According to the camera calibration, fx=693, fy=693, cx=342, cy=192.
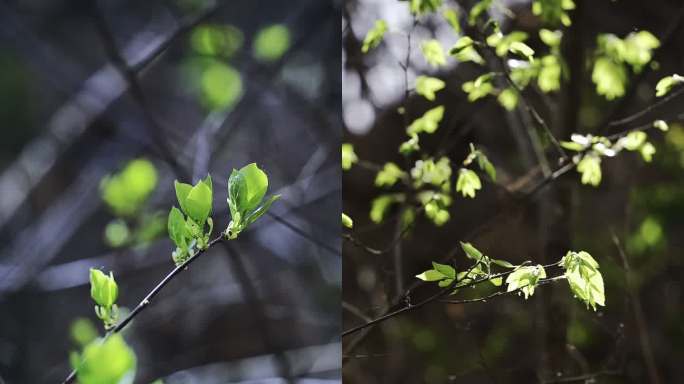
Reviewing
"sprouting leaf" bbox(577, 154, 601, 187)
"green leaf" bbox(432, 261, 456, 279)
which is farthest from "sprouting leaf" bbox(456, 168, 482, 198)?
"green leaf" bbox(432, 261, 456, 279)

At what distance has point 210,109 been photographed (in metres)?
0.64

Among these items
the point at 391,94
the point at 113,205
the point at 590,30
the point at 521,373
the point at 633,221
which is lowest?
the point at 113,205

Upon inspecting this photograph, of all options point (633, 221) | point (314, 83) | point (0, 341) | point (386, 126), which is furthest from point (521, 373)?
point (0, 341)

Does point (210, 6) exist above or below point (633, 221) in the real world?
below

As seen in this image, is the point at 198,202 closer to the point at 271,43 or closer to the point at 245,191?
the point at 245,191

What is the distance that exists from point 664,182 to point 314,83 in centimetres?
172

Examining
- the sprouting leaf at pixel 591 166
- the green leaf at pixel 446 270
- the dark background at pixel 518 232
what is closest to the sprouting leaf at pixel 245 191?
the green leaf at pixel 446 270

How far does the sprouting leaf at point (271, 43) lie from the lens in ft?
2.17

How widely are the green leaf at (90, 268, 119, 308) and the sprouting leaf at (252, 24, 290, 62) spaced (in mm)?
255

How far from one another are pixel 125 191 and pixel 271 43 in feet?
0.65

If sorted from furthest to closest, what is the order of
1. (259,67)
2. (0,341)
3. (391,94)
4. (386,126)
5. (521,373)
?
(386,126) → (391,94) → (521,373) → (259,67) → (0,341)

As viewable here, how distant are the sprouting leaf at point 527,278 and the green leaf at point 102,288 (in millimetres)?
439

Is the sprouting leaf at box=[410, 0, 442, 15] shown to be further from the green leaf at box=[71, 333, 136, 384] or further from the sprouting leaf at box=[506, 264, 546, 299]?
the green leaf at box=[71, 333, 136, 384]

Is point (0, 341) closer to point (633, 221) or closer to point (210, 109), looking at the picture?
point (210, 109)
